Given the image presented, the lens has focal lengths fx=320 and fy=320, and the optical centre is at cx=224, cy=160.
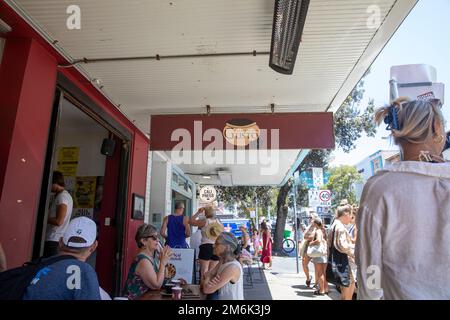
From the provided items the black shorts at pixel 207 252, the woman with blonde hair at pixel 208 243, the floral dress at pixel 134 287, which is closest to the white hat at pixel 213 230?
the woman with blonde hair at pixel 208 243

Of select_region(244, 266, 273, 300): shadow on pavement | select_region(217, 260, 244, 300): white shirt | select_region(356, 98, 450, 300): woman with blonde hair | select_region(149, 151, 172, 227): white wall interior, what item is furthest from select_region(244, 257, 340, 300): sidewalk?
select_region(356, 98, 450, 300): woman with blonde hair

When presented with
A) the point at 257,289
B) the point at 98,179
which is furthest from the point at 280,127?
the point at 257,289

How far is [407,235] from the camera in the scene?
114 centimetres

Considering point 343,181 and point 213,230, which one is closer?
point 213,230

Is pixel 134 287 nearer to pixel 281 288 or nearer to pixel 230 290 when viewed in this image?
pixel 230 290

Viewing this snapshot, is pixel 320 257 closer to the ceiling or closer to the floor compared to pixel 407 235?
closer to the floor

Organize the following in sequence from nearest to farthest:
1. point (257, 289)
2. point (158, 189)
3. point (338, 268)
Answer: point (338, 268) → point (257, 289) → point (158, 189)

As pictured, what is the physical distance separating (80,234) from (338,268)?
3852 mm

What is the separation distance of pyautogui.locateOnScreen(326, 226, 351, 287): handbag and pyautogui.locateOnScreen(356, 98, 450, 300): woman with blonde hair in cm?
369

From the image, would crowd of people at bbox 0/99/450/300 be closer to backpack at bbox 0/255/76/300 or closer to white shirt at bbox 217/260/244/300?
backpack at bbox 0/255/76/300

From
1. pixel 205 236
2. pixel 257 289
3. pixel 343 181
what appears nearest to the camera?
pixel 205 236

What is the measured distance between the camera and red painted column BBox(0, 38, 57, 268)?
276 cm

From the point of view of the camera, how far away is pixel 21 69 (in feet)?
9.62
